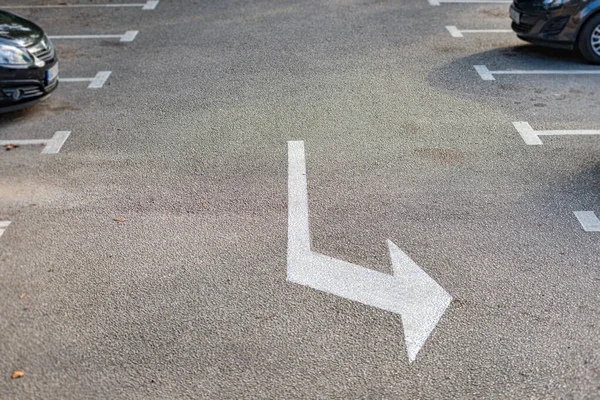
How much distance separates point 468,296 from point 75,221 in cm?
400

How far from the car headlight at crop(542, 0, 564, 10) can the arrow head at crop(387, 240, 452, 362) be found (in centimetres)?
609

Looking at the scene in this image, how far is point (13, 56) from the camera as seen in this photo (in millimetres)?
8430

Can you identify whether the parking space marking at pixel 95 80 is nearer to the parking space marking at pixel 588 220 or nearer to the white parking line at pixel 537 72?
the white parking line at pixel 537 72

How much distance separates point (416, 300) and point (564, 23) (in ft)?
22.0

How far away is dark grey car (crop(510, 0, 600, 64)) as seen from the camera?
395 inches

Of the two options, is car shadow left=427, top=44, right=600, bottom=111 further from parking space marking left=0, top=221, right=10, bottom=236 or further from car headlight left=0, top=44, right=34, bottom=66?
parking space marking left=0, top=221, right=10, bottom=236

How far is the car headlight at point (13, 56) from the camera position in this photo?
8344 millimetres

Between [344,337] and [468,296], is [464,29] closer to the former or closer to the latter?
[468,296]

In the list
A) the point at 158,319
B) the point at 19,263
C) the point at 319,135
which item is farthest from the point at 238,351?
the point at 319,135

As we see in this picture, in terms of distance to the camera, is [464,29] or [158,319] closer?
[158,319]

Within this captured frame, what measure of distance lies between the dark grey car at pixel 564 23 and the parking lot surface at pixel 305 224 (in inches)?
13.7

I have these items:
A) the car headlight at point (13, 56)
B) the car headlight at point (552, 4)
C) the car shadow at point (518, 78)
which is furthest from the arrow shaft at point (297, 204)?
the car headlight at point (552, 4)

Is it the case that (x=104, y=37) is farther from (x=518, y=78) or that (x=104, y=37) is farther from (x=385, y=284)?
(x=385, y=284)

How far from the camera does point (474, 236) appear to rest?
20.9ft
